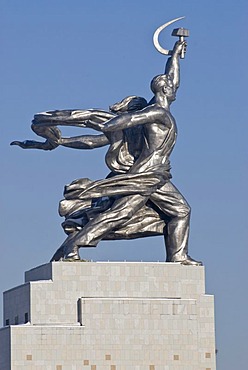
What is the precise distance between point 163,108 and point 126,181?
2601 millimetres

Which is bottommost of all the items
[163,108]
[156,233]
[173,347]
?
[173,347]

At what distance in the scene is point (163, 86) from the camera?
176 ft

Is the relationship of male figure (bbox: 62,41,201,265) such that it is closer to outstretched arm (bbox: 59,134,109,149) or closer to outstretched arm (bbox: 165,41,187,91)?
outstretched arm (bbox: 165,41,187,91)

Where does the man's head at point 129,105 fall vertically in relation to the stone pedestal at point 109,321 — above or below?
above

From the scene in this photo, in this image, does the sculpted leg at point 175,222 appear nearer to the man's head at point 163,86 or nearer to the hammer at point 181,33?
the man's head at point 163,86

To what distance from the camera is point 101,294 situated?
51562 mm

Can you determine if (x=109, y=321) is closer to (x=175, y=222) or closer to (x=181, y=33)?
(x=175, y=222)

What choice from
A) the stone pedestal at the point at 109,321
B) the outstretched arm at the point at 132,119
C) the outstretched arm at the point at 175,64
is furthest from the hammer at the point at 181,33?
the stone pedestal at the point at 109,321

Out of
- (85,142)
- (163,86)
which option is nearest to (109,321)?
(85,142)

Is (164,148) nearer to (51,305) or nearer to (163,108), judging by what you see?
(163,108)

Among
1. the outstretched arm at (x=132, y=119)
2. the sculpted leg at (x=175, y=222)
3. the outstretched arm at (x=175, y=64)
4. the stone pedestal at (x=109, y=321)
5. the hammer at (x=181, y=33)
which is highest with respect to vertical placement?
the hammer at (x=181, y=33)

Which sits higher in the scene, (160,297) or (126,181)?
(126,181)

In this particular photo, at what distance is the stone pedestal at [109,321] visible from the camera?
50.6 m

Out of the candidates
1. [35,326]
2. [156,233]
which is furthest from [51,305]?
[156,233]
